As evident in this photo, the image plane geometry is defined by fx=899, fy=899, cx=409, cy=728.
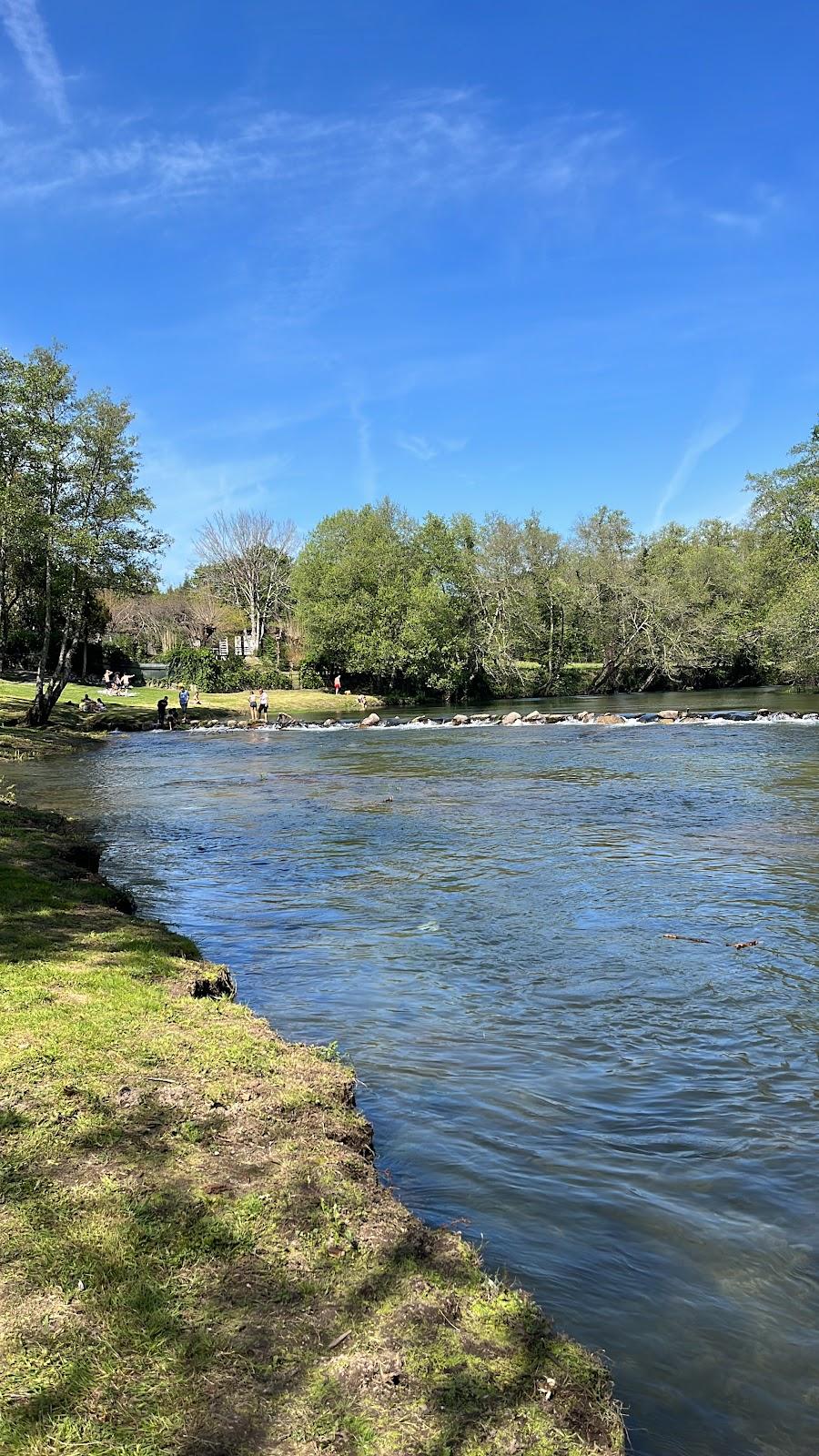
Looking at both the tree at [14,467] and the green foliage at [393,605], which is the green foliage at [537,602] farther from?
the tree at [14,467]

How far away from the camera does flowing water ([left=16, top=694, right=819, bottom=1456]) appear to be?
4.00m

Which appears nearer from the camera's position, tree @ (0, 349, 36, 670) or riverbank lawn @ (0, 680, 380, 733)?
tree @ (0, 349, 36, 670)

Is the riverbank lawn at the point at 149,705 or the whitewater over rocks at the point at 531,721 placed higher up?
the riverbank lawn at the point at 149,705

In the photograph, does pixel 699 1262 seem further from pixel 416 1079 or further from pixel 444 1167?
pixel 416 1079

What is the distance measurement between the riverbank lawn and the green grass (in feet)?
119

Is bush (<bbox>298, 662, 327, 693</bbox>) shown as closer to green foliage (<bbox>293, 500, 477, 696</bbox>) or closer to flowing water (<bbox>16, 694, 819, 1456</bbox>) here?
green foliage (<bbox>293, 500, 477, 696</bbox>)

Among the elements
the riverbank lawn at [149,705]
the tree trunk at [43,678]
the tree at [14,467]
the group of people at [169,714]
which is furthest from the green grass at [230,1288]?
the group of people at [169,714]

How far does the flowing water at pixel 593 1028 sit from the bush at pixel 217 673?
50911mm

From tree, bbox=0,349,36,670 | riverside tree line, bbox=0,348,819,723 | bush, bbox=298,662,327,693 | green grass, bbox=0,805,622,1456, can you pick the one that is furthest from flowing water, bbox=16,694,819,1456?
bush, bbox=298,662,327,693

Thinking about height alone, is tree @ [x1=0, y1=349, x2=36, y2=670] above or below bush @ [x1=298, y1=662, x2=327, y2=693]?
above

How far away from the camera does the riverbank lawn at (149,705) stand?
42.4 metres

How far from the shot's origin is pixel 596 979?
8.36 metres

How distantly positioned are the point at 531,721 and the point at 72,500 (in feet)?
78.4

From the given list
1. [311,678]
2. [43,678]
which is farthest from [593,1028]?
[311,678]
